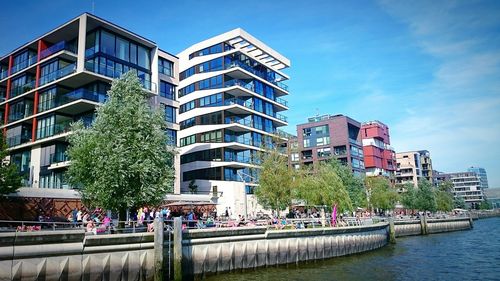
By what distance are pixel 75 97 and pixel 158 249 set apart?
26.3 m

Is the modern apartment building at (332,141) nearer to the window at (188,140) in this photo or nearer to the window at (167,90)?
the window at (188,140)

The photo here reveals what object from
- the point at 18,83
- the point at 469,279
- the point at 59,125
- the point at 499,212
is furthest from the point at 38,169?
the point at 499,212

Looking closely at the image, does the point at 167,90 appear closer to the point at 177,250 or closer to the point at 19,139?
the point at 19,139

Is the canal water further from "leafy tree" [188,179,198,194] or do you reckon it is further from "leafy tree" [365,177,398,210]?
"leafy tree" [365,177,398,210]

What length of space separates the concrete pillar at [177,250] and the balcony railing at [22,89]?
34491mm

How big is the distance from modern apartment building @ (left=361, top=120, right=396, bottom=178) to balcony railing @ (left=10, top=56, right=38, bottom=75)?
77258mm

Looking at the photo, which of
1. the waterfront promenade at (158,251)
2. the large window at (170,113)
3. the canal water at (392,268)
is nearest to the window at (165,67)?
the large window at (170,113)

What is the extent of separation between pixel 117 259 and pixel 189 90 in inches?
1916

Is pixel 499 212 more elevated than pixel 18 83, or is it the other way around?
pixel 18 83

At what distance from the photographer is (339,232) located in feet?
116

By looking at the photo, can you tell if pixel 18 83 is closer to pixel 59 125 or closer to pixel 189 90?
pixel 59 125

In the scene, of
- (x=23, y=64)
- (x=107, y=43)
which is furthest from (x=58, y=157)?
(x=23, y=64)

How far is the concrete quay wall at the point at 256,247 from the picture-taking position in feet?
78.7

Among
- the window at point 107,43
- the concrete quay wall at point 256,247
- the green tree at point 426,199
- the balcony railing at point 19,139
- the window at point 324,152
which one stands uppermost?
the window at point 107,43
